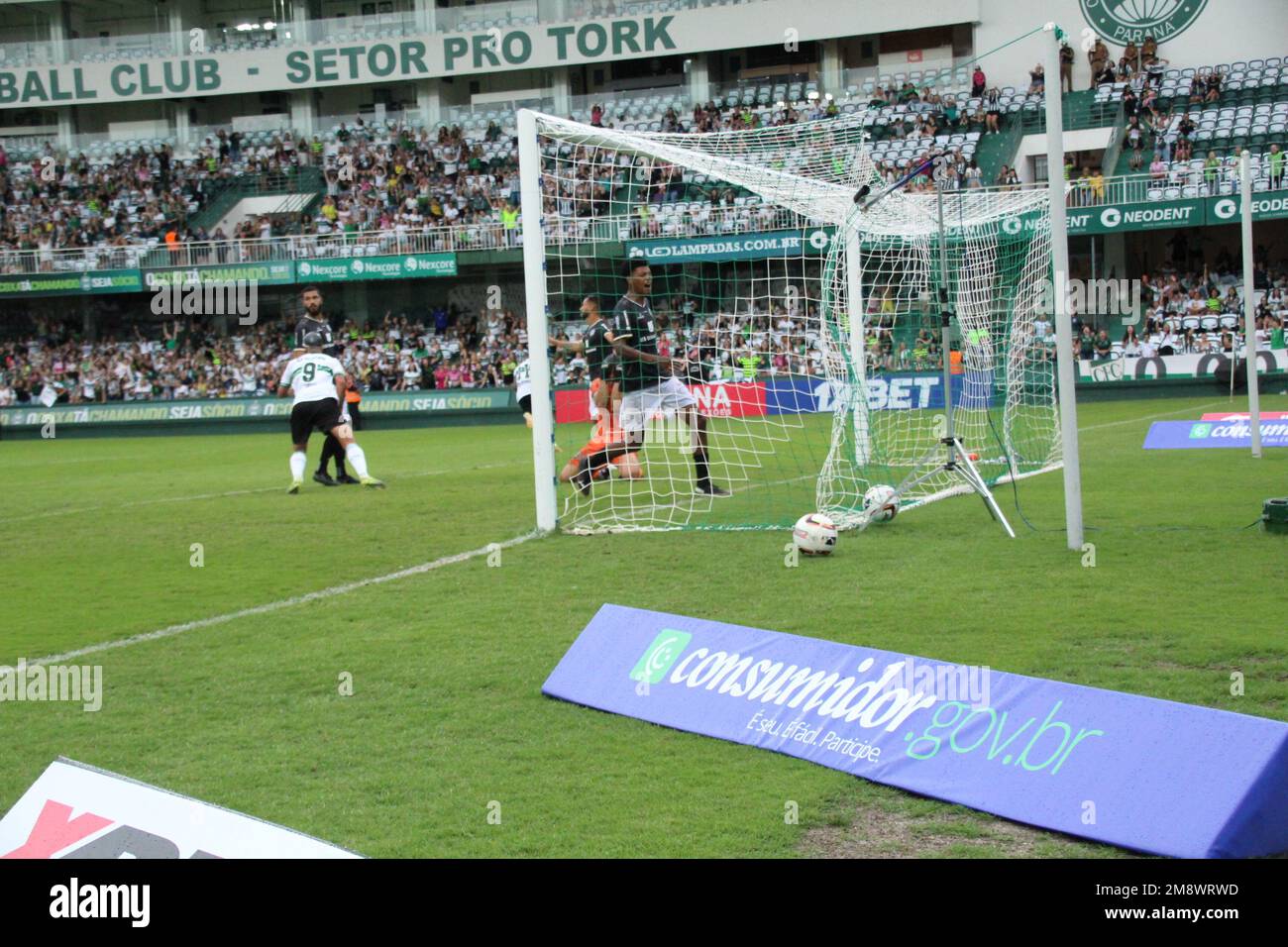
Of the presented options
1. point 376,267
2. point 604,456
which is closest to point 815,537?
point 604,456

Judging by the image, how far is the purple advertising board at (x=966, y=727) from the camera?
12.5 feet

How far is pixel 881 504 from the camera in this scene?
10.4 m

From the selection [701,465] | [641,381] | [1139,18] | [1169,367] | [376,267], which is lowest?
[701,465]

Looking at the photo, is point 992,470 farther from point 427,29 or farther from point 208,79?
point 208,79

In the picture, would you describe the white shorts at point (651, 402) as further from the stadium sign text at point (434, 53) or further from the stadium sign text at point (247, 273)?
the stadium sign text at point (434, 53)

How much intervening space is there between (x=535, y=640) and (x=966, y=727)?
9.54ft

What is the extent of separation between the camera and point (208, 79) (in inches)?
1759

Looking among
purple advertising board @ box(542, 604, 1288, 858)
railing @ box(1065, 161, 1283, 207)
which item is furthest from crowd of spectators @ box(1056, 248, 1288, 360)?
purple advertising board @ box(542, 604, 1288, 858)

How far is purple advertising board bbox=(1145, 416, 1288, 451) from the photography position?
15.9m

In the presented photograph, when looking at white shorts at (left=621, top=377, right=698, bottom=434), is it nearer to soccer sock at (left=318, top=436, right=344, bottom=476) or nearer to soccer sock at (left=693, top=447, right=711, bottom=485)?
soccer sock at (left=693, top=447, right=711, bottom=485)

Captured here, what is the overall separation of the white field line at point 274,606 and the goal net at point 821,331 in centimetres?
130

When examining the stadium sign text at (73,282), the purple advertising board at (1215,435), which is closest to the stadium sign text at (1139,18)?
the purple advertising board at (1215,435)

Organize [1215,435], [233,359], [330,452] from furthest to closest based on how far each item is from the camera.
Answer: [233,359] → [1215,435] → [330,452]

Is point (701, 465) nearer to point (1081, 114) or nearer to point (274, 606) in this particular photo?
point (274, 606)
